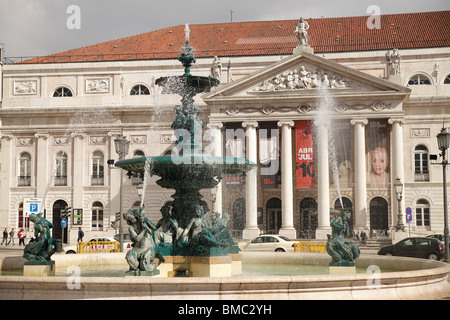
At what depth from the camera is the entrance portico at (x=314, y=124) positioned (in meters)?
48.3

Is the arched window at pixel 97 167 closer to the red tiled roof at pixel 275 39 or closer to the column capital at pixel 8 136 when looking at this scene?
the column capital at pixel 8 136

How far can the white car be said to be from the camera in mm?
33406

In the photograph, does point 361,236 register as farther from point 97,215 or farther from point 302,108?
point 97,215

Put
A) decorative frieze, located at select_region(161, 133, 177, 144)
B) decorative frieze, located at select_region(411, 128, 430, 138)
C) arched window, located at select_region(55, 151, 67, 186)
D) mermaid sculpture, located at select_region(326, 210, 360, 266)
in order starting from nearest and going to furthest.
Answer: mermaid sculpture, located at select_region(326, 210, 360, 266) → decorative frieze, located at select_region(411, 128, 430, 138) → decorative frieze, located at select_region(161, 133, 177, 144) → arched window, located at select_region(55, 151, 67, 186)

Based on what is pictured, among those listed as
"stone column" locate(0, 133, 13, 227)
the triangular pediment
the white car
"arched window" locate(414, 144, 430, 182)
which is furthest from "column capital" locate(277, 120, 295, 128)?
"stone column" locate(0, 133, 13, 227)

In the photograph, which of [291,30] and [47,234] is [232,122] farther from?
[47,234]

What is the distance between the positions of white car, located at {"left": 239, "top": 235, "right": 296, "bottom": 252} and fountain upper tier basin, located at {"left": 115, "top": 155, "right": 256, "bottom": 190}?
18.1 m

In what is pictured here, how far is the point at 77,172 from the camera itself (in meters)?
54.1

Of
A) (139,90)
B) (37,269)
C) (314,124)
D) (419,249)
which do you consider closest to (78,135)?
(139,90)

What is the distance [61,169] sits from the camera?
2163 inches

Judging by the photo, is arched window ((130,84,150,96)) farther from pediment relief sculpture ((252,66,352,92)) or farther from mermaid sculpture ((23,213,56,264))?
mermaid sculpture ((23,213,56,264))

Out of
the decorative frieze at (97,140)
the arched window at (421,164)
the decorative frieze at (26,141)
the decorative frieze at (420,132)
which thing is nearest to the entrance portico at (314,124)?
the decorative frieze at (420,132)
